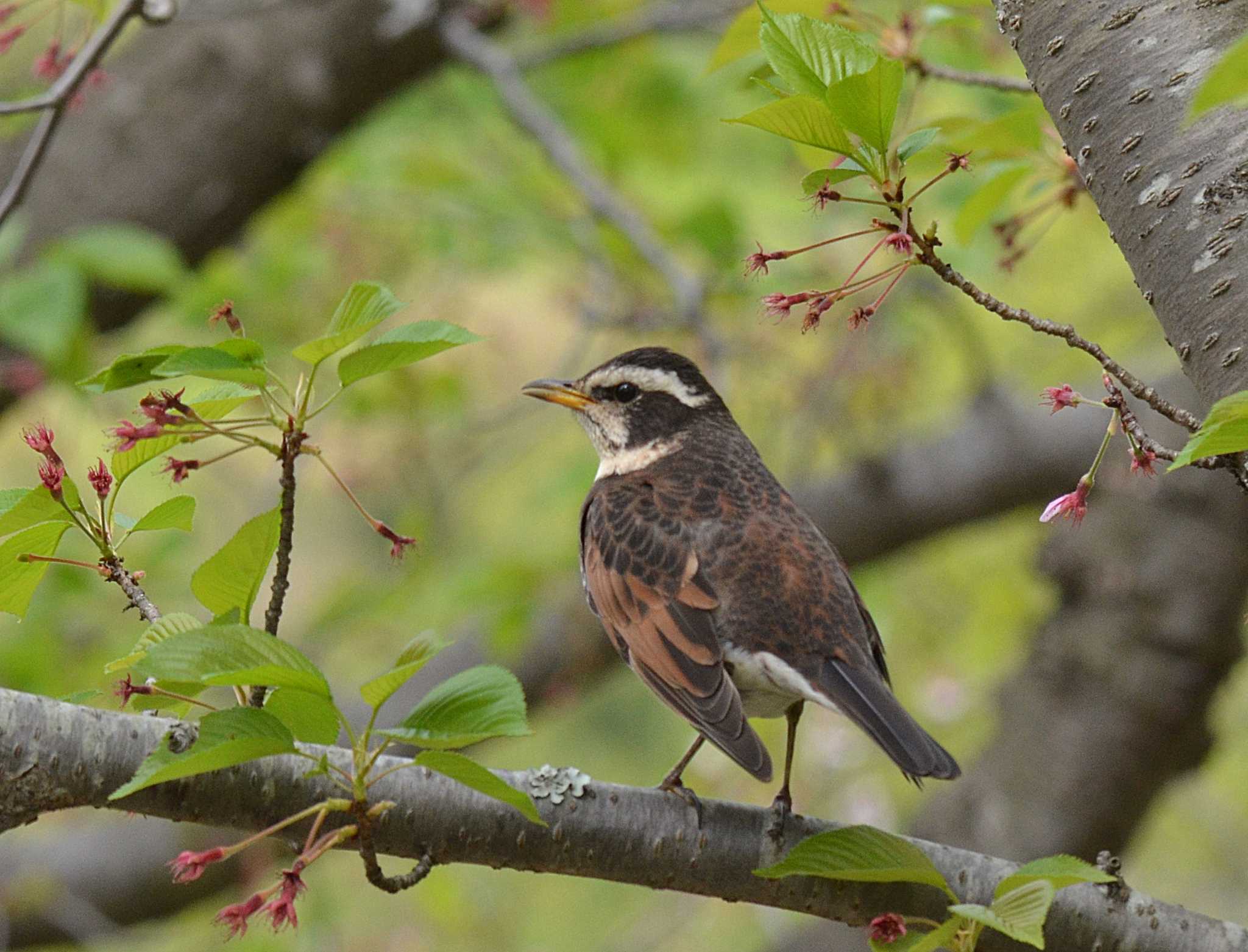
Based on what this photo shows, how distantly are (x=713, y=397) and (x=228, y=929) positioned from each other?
2.80 metres

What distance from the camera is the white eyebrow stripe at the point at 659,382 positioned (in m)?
4.73

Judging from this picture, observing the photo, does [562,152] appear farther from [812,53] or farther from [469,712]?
[469,712]

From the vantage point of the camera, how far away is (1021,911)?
88.7 inches

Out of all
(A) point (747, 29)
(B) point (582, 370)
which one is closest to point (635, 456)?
(A) point (747, 29)

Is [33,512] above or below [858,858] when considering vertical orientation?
above

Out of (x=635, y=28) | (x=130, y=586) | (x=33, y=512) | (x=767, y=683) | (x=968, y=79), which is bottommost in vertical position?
(x=767, y=683)

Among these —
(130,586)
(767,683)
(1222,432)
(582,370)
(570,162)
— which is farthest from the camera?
(582,370)

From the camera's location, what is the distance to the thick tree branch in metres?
2.43

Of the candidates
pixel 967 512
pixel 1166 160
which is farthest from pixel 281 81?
pixel 1166 160

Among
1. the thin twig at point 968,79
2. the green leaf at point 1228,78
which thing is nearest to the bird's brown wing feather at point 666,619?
the thin twig at point 968,79

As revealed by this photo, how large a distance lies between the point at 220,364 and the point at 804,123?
1.03m

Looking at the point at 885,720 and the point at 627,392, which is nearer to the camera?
the point at 885,720

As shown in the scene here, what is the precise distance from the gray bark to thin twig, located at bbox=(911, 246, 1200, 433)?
0.33 feet

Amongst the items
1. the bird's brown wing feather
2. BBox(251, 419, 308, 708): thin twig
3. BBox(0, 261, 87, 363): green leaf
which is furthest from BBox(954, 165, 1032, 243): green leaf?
BBox(0, 261, 87, 363): green leaf
